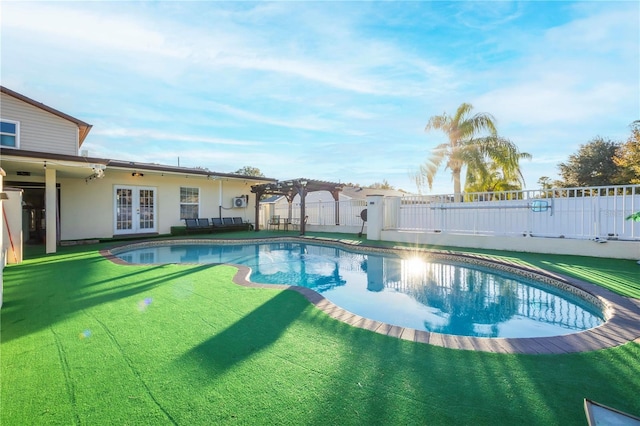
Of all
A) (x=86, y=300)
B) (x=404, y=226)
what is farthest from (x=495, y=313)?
(x=404, y=226)

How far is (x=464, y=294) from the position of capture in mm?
5527

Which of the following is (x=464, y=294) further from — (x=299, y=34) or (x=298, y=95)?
(x=298, y=95)

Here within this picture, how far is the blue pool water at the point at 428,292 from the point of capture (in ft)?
13.4

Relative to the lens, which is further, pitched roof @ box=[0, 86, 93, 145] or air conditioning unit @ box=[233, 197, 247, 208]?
air conditioning unit @ box=[233, 197, 247, 208]

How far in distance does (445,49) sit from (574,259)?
25.1 ft

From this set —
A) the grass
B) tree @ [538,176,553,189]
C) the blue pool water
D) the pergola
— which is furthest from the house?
tree @ [538,176,553,189]

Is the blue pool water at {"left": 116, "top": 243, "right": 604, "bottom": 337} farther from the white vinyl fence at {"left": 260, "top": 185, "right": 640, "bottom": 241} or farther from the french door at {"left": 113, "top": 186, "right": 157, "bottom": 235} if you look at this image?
the french door at {"left": 113, "top": 186, "right": 157, "bottom": 235}

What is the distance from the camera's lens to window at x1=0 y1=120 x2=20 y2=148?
1075 cm

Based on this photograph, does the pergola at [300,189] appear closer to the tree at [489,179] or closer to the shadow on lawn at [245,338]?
the tree at [489,179]

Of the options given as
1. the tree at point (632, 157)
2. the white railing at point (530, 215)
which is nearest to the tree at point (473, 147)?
the tree at point (632, 157)

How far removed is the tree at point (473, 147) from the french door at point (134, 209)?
1673cm

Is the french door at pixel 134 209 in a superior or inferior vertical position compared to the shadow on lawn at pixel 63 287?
superior

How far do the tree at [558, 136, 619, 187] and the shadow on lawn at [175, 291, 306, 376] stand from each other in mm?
22879

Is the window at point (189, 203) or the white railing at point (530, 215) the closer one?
the white railing at point (530, 215)
